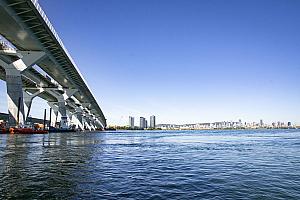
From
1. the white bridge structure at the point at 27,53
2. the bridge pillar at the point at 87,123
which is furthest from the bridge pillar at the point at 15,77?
the bridge pillar at the point at 87,123

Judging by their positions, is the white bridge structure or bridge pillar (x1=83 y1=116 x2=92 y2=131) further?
bridge pillar (x1=83 y1=116 x2=92 y2=131)

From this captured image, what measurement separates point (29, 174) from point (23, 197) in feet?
13.5

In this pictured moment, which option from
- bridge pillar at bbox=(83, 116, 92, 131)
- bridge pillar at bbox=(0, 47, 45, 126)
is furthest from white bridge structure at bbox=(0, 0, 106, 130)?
bridge pillar at bbox=(83, 116, 92, 131)

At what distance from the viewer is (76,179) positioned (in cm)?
1061

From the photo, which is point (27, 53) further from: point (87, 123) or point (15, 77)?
point (87, 123)

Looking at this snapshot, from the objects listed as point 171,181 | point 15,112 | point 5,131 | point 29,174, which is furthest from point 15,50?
point 171,181

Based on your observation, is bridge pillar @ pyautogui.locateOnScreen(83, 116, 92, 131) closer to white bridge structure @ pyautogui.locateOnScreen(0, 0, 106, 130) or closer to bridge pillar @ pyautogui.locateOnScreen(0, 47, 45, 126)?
white bridge structure @ pyautogui.locateOnScreen(0, 0, 106, 130)

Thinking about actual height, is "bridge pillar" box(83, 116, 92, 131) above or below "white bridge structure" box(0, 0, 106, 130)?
below

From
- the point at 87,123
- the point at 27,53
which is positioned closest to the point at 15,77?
the point at 27,53

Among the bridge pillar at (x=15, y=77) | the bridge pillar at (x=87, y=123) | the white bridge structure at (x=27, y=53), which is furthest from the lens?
the bridge pillar at (x=87, y=123)

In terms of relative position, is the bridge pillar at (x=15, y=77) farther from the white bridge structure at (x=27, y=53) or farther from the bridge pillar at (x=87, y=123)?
the bridge pillar at (x=87, y=123)

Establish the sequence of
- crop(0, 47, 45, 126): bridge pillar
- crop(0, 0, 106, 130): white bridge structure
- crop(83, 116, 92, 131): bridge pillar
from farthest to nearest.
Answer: crop(83, 116, 92, 131): bridge pillar → crop(0, 47, 45, 126): bridge pillar → crop(0, 0, 106, 130): white bridge structure

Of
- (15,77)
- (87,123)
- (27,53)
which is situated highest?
(27,53)

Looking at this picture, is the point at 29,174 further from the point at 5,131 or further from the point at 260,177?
the point at 5,131
